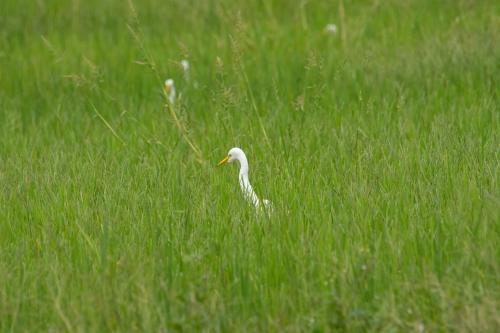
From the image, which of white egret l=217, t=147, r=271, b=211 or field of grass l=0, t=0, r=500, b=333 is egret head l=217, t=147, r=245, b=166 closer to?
white egret l=217, t=147, r=271, b=211

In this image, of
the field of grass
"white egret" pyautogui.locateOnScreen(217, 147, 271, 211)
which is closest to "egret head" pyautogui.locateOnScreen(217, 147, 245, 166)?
"white egret" pyautogui.locateOnScreen(217, 147, 271, 211)

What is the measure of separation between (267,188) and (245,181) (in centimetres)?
14

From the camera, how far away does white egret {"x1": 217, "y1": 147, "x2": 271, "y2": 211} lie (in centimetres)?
562

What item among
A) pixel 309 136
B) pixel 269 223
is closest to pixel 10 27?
pixel 309 136

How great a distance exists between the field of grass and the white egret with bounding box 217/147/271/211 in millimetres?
90

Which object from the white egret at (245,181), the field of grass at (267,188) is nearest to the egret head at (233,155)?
the white egret at (245,181)

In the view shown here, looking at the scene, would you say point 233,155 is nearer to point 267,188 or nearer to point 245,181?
point 245,181

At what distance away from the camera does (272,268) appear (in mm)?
4785

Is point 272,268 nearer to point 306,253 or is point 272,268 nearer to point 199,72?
point 306,253

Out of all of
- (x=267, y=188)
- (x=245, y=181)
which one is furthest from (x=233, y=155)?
(x=267, y=188)

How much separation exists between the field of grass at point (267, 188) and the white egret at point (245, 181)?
9 cm

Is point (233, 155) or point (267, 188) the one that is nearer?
point (267, 188)

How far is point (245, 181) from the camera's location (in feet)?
19.8

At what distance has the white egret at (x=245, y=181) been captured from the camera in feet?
18.4
